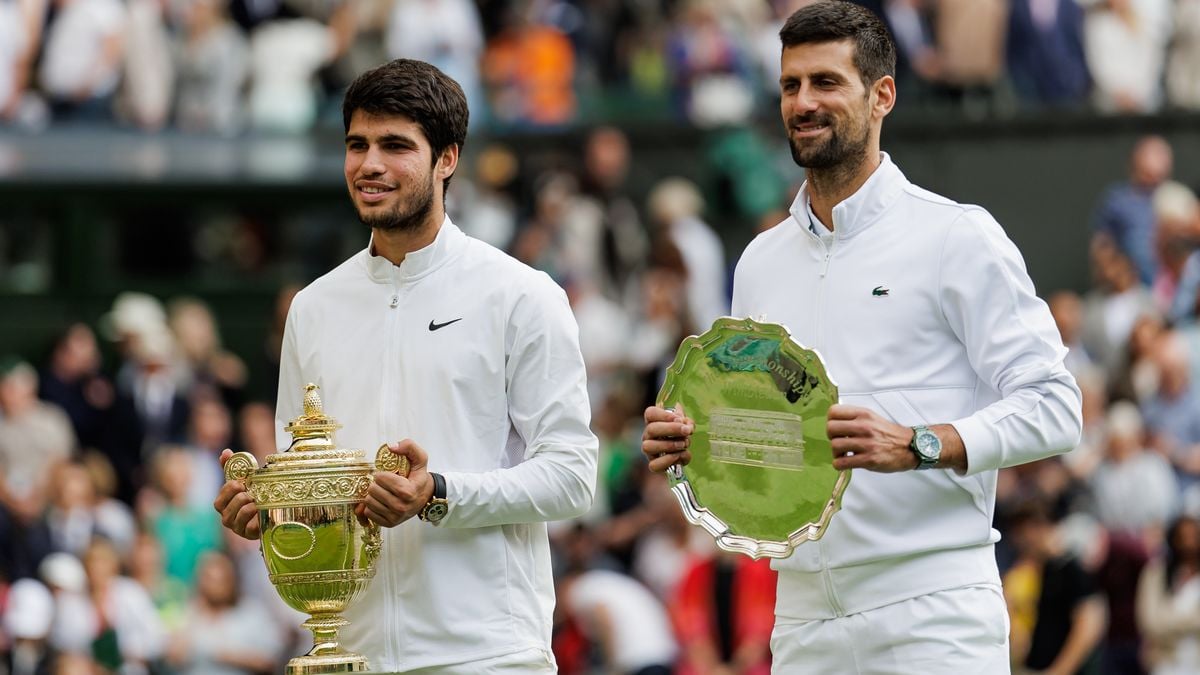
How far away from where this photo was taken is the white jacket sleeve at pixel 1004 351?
17.1 feet

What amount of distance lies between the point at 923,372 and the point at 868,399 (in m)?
0.14

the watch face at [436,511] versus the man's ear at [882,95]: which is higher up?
the man's ear at [882,95]

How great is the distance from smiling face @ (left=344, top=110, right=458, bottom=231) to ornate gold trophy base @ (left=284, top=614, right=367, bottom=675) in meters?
0.92

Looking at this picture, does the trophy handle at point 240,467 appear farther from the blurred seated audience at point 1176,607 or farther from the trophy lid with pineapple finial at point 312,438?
the blurred seated audience at point 1176,607

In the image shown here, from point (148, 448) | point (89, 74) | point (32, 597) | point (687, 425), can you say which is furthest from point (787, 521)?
point (89, 74)

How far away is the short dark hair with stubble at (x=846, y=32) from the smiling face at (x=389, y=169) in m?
0.88

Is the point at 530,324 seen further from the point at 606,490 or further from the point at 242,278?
the point at 242,278

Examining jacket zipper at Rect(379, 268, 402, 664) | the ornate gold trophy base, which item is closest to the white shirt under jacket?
jacket zipper at Rect(379, 268, 402, 664)

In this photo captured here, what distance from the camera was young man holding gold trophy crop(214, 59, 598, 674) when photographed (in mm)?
5488

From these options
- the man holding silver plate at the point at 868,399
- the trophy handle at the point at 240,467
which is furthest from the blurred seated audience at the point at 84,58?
the man holding silver plate at the point at 868,399

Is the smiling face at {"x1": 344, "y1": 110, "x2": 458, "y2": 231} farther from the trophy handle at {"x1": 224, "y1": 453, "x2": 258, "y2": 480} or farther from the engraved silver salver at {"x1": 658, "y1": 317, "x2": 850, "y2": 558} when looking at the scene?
the engraved silver salver at {"x1": 658, "y1": 317, "x2": 850, "y2": 558}

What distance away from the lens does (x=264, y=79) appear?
57.4ft

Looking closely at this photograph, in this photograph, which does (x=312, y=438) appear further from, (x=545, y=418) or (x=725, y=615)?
(x=725, y=615)

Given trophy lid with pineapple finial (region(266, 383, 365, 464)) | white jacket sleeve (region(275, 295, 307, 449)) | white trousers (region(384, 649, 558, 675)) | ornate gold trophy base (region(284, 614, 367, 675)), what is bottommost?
white trousers (region(384, 649, 558, 675))
